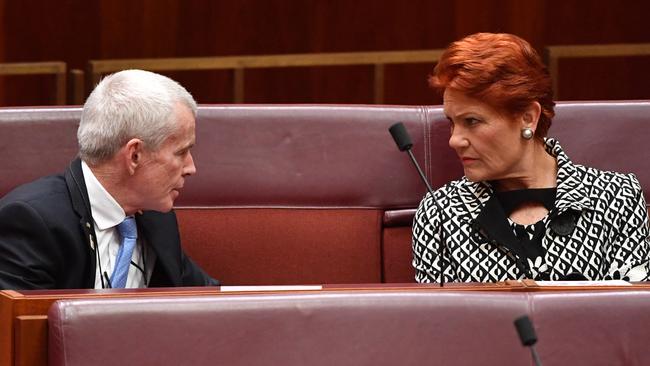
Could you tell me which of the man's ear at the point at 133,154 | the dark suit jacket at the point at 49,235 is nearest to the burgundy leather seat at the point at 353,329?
the dark suit jacket at the point at 49,235

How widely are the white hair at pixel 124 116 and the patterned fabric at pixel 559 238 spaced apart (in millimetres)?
498

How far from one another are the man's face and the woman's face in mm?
460

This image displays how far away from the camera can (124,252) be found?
6.52ft

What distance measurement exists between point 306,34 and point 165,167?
193 cm

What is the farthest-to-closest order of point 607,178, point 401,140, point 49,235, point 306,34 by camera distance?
1. point 306,34
2. point 607,178
3. point 49,235
4. point 401,140

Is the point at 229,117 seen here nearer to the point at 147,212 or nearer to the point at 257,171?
the point at 257,171

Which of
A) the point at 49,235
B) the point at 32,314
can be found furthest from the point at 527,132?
the point at 32,314

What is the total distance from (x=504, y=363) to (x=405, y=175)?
96 cm

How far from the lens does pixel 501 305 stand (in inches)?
55.1

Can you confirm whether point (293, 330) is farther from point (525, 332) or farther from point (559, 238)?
point (559, 238)

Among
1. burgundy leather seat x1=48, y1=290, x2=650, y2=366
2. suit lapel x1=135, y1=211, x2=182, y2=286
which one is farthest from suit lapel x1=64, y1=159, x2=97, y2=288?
burgundy leather seat x1=48, y1=290, x2=650, y2=366

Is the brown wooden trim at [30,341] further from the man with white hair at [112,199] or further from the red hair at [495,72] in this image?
the red hair at [495,72]

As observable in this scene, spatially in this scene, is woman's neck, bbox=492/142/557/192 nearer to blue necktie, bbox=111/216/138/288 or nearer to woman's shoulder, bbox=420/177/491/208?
woman's shoulder, bbox=420/177/491/208

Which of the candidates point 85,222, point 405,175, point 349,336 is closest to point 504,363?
point 349,336
